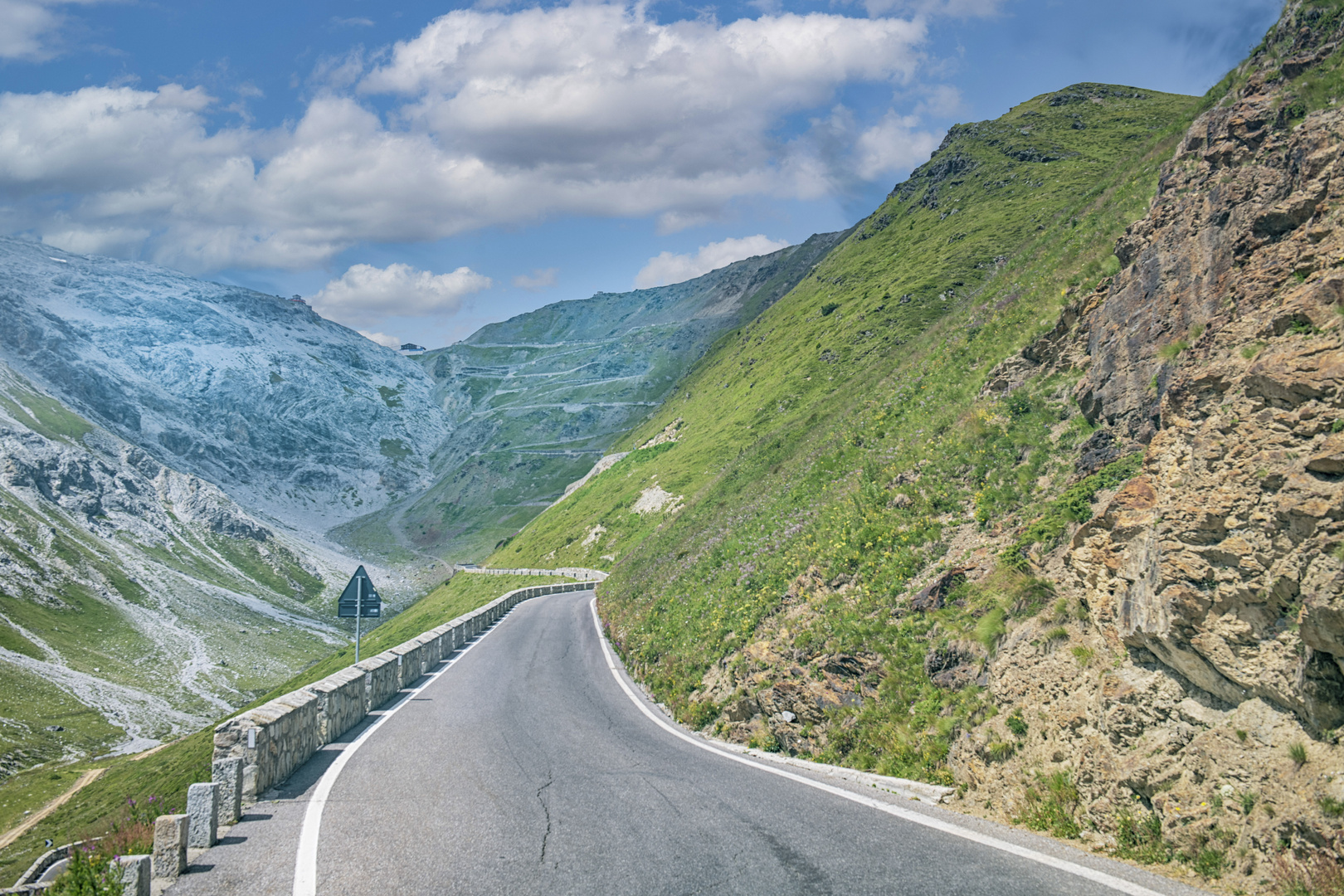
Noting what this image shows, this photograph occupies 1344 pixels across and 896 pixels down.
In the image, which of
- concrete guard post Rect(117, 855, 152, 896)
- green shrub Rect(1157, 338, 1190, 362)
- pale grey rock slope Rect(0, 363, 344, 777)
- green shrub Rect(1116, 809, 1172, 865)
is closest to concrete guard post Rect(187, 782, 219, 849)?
concrete guard post Rect(117, 855, 152, 896)

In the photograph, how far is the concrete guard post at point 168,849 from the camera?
6.96 metres

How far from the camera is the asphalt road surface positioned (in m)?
6.34

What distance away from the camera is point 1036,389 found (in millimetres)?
15898

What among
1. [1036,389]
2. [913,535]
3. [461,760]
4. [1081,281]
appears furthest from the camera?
[1081,281]

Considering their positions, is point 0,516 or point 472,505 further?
point 472,505

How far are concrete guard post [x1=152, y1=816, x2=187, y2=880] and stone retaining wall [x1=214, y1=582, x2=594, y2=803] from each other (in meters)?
2.11

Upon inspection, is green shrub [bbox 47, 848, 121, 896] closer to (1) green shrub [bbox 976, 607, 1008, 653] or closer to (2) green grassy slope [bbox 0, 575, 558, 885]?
(1) green shrub [bbox 976, 607, 1008, 653]

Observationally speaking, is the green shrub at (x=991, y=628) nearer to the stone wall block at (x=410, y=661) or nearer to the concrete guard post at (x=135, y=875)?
the concrete guard post at (x=135, y=875)

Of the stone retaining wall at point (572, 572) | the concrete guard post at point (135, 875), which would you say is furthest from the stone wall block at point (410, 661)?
the stone retaining wall at point (572, 572)

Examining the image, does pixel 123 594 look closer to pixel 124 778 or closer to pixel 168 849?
pixel 124 778

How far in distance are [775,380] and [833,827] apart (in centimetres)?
6380

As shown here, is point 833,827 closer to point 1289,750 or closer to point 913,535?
point 1289,750

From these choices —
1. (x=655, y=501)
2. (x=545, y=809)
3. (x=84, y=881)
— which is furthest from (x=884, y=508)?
(x=655, y=501)

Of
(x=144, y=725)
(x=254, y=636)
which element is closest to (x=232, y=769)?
(x=144, y=725)
